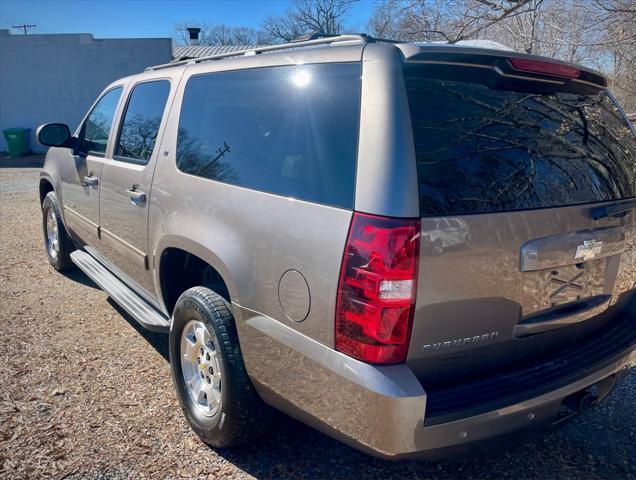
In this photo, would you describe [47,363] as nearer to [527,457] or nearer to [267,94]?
[267,94]

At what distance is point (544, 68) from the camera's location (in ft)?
7.27

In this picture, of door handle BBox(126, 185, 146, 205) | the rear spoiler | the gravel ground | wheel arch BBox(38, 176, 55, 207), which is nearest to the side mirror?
wheel arch BBox(38, 176, 55, 207)

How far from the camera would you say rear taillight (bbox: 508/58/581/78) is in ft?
6.98

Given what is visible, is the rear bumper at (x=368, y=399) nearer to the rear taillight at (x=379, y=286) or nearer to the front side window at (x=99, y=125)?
the rear taillight at (x=379, y=286)

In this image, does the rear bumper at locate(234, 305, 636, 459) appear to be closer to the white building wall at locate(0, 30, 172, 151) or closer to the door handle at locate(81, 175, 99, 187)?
the door handle at locate(81, 175, 99, 187)

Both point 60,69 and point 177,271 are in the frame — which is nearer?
point 177,271

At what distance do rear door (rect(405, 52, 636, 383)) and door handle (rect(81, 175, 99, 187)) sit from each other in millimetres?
3033

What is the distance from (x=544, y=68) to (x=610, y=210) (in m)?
0.71

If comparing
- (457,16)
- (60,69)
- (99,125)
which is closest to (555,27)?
(457,16)

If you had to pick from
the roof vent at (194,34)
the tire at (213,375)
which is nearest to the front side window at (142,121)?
the tire at (213,375)

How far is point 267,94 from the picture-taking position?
251cm

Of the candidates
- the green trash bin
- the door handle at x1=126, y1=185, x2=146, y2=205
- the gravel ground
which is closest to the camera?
the gravel ground

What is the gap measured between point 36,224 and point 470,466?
7704mm

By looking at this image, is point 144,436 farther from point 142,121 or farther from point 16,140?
point 16,140
